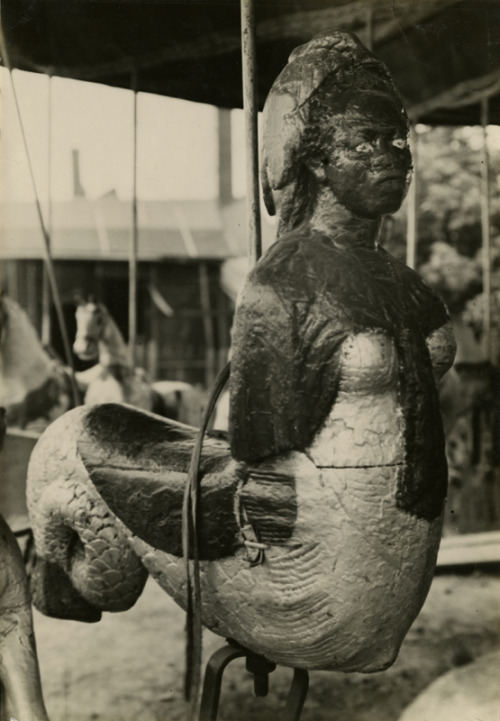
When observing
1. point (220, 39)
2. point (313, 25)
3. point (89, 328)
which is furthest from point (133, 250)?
point (313, 25)

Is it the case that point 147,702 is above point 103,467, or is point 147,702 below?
below

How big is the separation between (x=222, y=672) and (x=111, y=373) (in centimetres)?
224

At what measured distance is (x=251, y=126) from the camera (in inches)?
63.9

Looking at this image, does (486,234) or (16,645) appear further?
(486,234)

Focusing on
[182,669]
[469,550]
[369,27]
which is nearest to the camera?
[369,27]

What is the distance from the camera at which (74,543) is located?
5.61ft

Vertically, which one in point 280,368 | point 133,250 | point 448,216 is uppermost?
point 448,216

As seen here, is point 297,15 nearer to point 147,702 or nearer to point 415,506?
point 415,506

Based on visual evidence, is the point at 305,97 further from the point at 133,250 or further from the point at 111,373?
the point at 111,373

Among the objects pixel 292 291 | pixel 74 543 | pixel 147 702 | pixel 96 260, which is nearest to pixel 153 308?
pixel 96 260

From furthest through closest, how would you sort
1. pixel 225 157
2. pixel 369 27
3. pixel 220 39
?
pixel 225 157, pixel 220 39, pixel 369 27

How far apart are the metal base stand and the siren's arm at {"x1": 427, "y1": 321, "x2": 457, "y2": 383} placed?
0.59m

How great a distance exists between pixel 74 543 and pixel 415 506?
0.66 m

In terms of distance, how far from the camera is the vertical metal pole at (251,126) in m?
1.61
